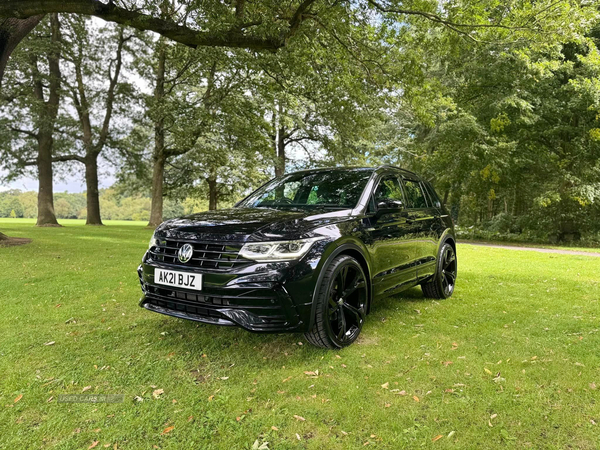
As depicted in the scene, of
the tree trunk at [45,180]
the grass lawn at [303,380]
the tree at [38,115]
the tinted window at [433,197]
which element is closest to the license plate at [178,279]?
the grass lawn at [303,380]

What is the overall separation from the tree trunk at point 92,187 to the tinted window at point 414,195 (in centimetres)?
2118

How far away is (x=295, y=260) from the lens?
2887 millimetres

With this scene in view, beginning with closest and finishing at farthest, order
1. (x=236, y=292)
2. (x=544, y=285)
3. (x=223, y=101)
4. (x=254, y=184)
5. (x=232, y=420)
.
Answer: (x=232, y=420), (x=236, y=292), (x=544, y=285), (x=223, y=101), (x=254, y=184)

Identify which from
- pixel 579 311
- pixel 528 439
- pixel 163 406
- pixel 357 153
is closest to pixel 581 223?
pixel 357 153

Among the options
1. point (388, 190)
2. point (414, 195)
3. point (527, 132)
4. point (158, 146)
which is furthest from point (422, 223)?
point (158, 146)

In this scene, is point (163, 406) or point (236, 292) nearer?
point (163, 406)

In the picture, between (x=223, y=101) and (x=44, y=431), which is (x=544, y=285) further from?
(x=223, y=101)

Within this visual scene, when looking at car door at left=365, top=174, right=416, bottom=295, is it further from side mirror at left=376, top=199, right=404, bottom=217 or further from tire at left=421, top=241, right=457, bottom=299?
tire at left=421, top=241, right=457, bottom=299

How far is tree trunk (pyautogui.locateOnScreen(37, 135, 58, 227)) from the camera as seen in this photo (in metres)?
18.5

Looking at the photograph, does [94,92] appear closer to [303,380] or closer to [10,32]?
[10,32]

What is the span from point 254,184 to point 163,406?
903 inches

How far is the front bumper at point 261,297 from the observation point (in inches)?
111

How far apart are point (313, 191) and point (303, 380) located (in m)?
2.07

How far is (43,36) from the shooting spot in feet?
54.9
